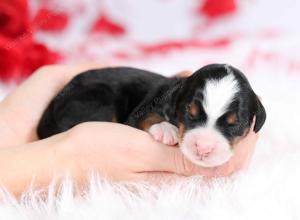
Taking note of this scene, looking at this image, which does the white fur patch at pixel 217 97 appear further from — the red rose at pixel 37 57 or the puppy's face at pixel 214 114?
the red rose at pixel 37 57

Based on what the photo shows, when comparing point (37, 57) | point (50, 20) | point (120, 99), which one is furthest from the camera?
point (50, 20)

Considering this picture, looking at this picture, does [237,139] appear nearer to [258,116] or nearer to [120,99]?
[258,116]

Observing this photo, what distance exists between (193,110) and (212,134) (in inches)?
4.3

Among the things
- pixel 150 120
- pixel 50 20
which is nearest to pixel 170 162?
pixel 150 120

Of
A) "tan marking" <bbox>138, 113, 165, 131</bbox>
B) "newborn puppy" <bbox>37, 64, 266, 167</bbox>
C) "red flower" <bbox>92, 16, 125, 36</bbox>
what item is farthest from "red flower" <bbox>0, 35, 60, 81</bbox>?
"tan marking" <bbox>138, 113, 165, 131</bbox>

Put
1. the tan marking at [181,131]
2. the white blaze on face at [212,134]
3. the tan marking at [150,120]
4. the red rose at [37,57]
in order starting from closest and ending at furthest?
1. the white blaze on face at [212,134]
2. the tan marking at [181,131]
3. the tan marking at [150,120]
4. the red rose at [37,57]

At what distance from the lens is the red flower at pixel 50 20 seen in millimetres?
3730

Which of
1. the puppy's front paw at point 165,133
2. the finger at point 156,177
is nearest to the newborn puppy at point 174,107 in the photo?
the puppy's front paw at point 165,133

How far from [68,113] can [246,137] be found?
2.42ft

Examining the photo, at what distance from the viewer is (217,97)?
186 cm

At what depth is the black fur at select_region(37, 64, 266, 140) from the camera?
202 cm

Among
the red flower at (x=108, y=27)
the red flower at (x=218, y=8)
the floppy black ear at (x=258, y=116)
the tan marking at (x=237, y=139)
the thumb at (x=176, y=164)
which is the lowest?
the thumb at (x=176, y=164)

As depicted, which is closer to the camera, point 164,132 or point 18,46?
point 164,132

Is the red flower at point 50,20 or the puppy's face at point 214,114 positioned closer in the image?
the puppy's face at point 214,114
